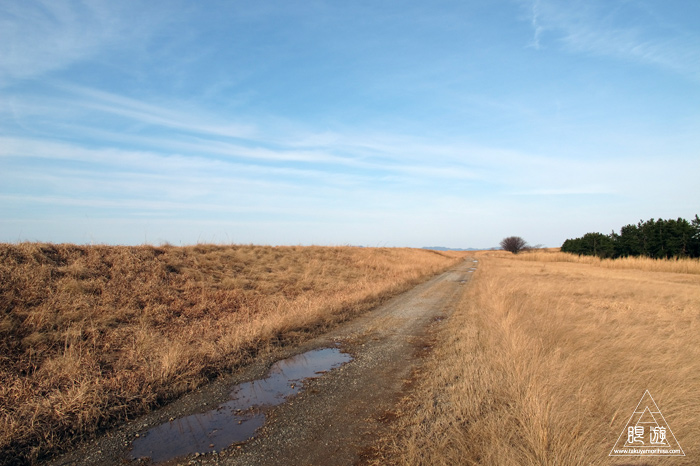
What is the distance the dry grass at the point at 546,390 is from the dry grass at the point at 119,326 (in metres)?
3.95

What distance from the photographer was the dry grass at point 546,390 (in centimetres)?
A: 350

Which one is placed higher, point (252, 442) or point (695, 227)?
point (695, 227)

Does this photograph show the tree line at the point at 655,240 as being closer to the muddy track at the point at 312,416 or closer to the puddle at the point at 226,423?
the muddy track at the point at 312,416

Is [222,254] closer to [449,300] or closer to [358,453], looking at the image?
[449,300]

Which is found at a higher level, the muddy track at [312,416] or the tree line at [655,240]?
the tree line at [655,240]

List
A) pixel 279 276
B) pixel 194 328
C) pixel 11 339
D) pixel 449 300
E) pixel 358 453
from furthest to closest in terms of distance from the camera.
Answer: pixel 279 276
pixel 449 300
pixel 194 328
pixel 11 339
pixel 358 453

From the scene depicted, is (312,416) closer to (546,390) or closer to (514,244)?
(546,390)

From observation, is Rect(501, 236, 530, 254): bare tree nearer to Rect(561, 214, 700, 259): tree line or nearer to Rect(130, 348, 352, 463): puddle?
Rect(561, 214, 700, 259): tree line

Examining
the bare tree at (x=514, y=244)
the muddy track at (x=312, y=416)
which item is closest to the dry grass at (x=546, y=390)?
the muddy track at (x=312, y=416)

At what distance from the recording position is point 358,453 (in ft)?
12.5

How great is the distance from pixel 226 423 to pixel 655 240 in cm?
4888

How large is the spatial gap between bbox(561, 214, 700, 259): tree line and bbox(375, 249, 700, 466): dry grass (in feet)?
111

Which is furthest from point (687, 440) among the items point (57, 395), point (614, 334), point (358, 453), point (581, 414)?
point (57, 395)

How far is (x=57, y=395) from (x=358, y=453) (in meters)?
4.39
